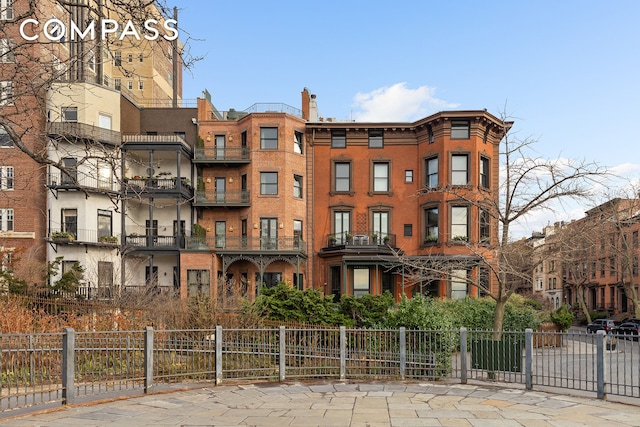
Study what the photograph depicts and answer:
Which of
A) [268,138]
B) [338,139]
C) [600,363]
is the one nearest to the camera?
[600,363]

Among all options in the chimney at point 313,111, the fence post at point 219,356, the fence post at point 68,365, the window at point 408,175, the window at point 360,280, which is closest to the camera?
the fence post at point 68,365

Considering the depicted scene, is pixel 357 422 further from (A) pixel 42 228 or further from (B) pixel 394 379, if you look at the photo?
(A) pixel 42 228

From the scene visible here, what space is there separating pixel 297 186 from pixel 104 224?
12.6 meters

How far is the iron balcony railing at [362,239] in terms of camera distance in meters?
33.7

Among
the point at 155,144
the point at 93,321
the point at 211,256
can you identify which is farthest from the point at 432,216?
the point at 93,321

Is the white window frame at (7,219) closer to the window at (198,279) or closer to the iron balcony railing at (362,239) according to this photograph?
the window at (198,279)

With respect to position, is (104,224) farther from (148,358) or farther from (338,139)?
(148,358)

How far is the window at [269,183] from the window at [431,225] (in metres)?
10.1

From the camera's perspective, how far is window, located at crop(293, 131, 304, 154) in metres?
35.0

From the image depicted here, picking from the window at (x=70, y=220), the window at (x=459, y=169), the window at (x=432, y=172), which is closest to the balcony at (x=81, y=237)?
the window at (x=70, y=220)

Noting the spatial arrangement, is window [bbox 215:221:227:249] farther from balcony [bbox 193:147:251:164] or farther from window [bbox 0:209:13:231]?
window [bbox 0:209:13:231]

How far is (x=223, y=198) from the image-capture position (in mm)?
34938

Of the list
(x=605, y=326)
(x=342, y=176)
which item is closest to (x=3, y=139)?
(x=342, y=176)

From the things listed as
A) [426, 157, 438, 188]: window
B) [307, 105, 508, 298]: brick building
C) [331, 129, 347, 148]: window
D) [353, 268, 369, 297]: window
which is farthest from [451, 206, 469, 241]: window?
[331, 129, 347, 148]: window
